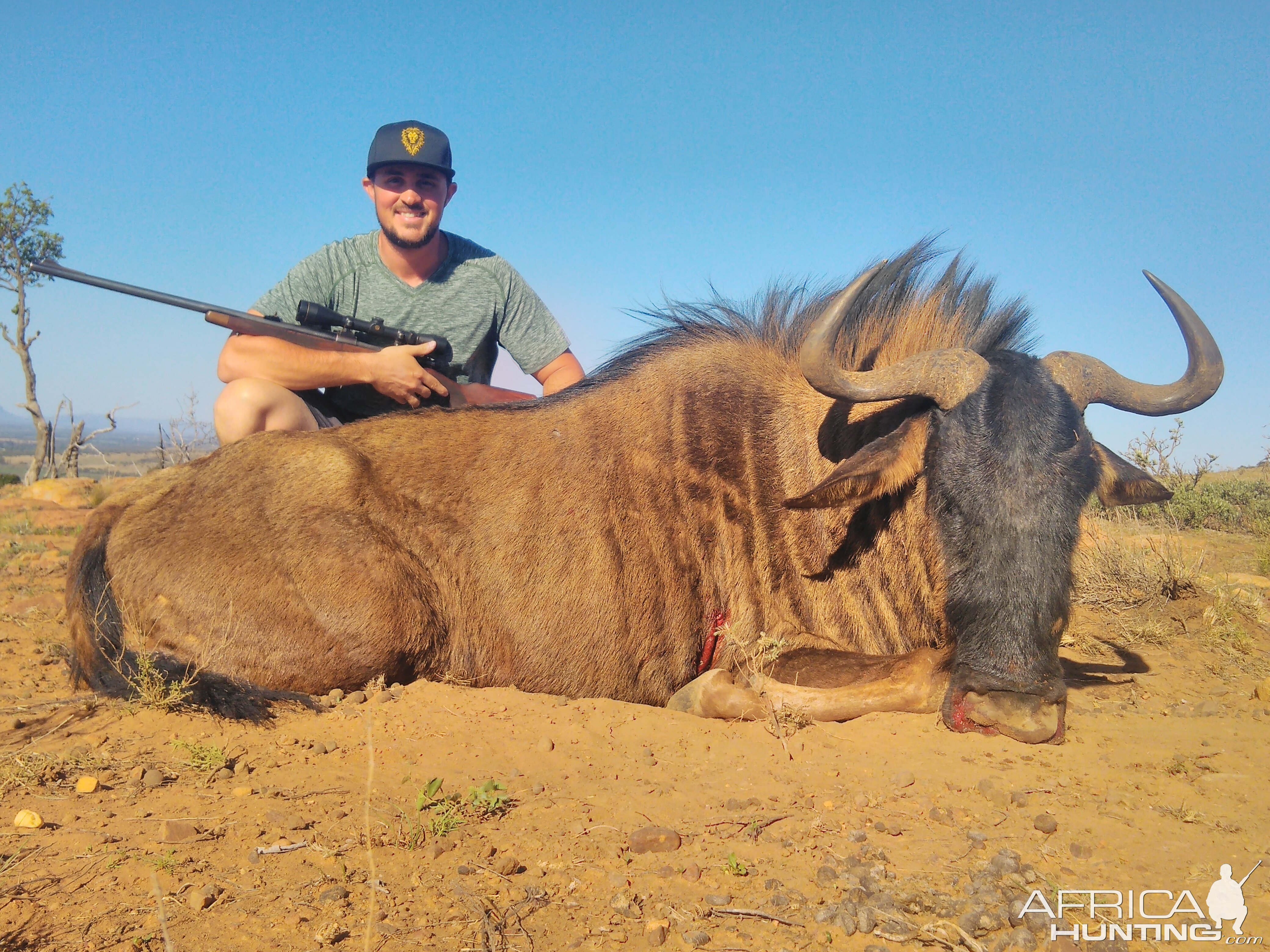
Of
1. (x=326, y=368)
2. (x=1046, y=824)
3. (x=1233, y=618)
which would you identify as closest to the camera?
(x=1046, y=824)

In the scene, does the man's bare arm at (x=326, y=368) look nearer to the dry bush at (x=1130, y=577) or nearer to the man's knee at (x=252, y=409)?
the man's knee at (x=252, y=409)

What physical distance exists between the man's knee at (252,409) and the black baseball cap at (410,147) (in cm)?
197

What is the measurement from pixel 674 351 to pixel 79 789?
3448 mm

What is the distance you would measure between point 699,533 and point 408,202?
144 inches

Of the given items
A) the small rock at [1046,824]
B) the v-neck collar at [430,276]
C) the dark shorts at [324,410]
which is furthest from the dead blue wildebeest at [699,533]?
the v-neck collar at [430,276]

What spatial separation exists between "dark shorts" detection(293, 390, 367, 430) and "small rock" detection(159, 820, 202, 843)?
3699 mm

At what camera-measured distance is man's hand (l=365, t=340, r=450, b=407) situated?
5.51m

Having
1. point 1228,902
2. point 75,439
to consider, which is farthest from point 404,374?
point 75,439

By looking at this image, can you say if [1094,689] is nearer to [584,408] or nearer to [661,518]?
[661,518]

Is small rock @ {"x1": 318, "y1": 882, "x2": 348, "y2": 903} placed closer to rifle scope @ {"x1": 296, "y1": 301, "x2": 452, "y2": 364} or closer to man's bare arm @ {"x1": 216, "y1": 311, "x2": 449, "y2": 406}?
man's bare arm @ {"x1": 216, "y1": 311, "x2": 449, "y2": 406}

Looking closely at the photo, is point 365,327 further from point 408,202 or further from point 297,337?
point 408,202

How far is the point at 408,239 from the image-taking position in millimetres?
6262

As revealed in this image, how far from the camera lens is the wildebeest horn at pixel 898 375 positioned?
12.5 ft

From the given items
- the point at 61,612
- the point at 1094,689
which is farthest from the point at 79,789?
the point at 1094,689
